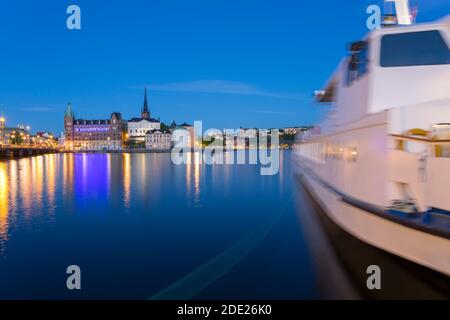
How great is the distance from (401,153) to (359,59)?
3.70 m

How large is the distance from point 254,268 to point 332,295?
2706mm

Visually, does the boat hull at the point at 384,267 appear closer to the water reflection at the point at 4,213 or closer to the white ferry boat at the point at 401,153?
the white ferry boat at the point at 401,153

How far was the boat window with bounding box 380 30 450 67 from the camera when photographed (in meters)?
9.16

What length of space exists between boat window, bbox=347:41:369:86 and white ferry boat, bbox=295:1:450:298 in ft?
0.09

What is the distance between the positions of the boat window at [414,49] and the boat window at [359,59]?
613 millimetres

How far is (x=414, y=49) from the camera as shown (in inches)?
369

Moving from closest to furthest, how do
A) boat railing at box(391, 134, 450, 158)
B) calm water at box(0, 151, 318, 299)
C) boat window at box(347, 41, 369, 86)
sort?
boat railing at box(391, 134, 450, 158) → calm water at box(0, 151, 318, 299) → boat window at box(347, 41, 369, 86)

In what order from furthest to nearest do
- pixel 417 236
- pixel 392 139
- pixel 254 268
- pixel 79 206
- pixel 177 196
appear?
pixel 177 196 < pixel 79 206 < pixel 254 268 < pixel 392 139 < pixel 417 236

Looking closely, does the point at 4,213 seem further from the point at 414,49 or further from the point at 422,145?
the point at 414,49

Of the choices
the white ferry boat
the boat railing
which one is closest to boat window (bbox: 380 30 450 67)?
the white ferry boat

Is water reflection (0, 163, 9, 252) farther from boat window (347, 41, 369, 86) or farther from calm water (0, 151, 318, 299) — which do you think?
boat window (347, 41, 369, 86)

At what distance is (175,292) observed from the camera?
9227mm
